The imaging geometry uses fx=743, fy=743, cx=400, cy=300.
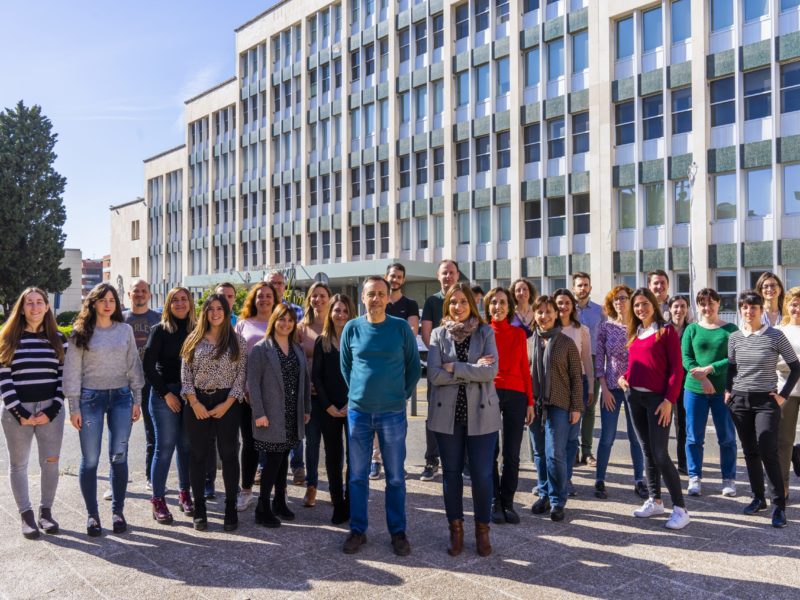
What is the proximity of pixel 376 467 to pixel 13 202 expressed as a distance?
160 ft

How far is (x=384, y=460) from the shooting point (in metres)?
5.41

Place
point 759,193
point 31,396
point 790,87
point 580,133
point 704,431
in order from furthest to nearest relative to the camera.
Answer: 1. point 580,133
2. point 759,193
3. point 790,87
4. point 704,431
5. point 31,396

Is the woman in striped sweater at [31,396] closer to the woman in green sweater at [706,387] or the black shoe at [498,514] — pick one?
the black shoe at [498,514]

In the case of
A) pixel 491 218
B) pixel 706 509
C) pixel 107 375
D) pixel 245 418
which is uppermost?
pixel 491 218

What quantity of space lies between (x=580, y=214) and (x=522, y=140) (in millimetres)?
4376

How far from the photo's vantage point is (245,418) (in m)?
6.33

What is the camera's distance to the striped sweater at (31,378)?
5.58m

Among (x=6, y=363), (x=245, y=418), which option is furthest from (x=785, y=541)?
(x=6, y=363)

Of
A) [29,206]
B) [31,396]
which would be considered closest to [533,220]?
[31,396]

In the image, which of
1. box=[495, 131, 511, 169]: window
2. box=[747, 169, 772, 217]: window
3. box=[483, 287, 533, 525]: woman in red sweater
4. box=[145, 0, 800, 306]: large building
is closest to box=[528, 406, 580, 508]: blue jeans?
box=[483, 287, 533, 525]: woman in red sweater

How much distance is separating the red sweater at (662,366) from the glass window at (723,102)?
23068 millimetres

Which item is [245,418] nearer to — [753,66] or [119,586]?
[119,586]

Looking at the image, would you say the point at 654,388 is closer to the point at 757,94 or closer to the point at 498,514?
the point at 498,514

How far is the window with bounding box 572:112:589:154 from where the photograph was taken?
3017 centimetres
